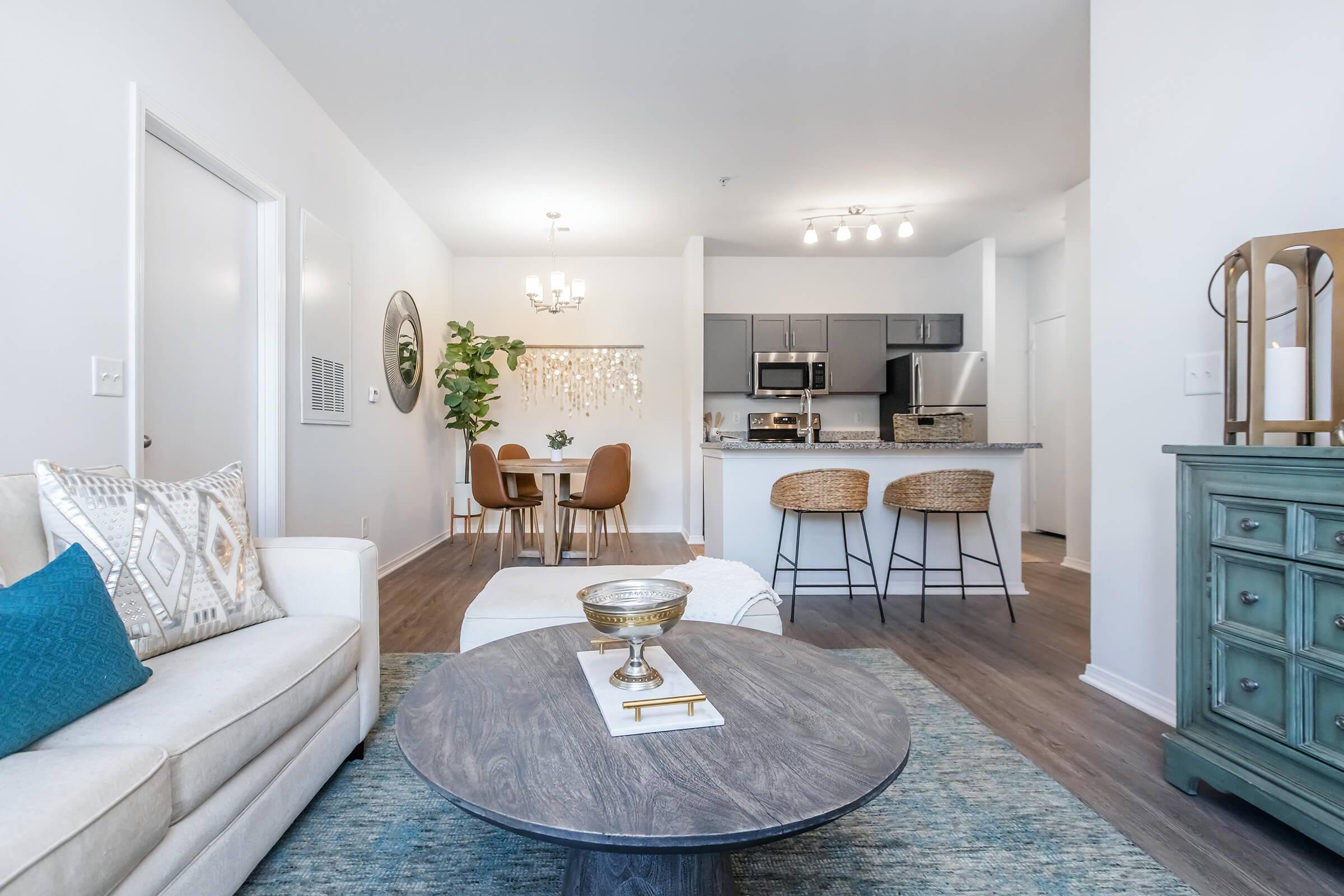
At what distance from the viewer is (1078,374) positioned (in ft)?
15.5

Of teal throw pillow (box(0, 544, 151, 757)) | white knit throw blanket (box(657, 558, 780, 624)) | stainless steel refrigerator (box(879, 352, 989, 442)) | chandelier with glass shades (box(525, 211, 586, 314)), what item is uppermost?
chandelier with glass shades (box(525, 211, 586, 314))

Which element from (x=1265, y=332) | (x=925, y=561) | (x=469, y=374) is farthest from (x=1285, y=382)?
(x=469, y=374)

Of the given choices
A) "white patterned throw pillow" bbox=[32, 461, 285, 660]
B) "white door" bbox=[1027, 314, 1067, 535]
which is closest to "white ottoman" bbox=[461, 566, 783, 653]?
"white patterned throw pillow" bbox=[32, 461, 285, 660]

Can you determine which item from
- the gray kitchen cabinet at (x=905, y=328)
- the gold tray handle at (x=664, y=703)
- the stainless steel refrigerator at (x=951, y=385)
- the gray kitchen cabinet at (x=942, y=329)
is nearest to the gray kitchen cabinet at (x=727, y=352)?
the gray kitchen cabinet at (x=905, y=328)

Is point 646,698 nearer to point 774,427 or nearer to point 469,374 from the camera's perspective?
point 469,374

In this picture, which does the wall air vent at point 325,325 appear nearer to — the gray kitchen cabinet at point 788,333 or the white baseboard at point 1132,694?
A: the gray kitchen cabinet at point 788,333

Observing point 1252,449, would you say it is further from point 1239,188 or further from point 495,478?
point 495,478

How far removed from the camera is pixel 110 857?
89cm

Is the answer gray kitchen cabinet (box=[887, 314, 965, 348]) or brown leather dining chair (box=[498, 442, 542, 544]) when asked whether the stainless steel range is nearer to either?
gray kitchen cabinet (box=[887, 314, 965, 348])

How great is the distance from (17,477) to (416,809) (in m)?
1.19

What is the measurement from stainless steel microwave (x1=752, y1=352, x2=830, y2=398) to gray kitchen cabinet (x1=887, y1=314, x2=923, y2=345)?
2.47ft

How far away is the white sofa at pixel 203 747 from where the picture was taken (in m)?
0.86

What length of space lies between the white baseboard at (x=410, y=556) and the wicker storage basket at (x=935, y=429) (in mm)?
3555

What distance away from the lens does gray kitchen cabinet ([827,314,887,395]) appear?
20.3 ft
